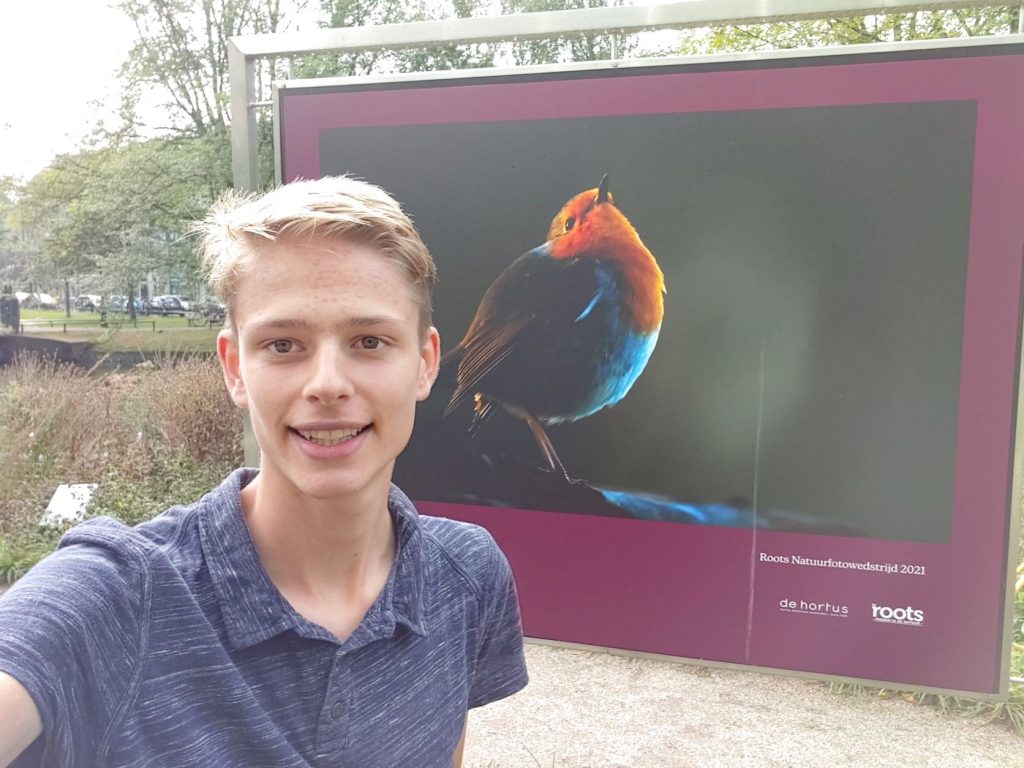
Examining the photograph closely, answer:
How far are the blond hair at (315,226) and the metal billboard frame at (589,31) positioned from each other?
1.83 metres

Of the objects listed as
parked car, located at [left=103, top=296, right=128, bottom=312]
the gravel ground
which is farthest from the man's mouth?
parked car, located at [left=103, top=296, right=128, bottom=312]

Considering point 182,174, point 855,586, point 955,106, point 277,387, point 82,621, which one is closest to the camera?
point 82,621

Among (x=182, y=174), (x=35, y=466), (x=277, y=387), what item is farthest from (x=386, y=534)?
(x=182, y=174)

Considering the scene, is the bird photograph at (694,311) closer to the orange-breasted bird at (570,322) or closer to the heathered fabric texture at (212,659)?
the orange-breasted bird at (570,322)

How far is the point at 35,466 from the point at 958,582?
6830 millimetres

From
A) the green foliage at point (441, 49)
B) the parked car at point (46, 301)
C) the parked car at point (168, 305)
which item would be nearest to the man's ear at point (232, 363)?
the green foliage at point (441, 49)

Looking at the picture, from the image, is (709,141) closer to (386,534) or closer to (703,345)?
(703,345)

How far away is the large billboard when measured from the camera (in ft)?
8.61

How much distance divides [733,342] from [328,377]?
78.5 inches

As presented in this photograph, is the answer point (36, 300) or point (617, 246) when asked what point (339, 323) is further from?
point (36, 300)

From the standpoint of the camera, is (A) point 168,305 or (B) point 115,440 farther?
(A) point 168,305

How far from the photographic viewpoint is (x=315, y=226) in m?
1.16

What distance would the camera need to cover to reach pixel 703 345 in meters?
2.88

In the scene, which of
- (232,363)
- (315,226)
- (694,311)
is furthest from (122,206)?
(315,226)
